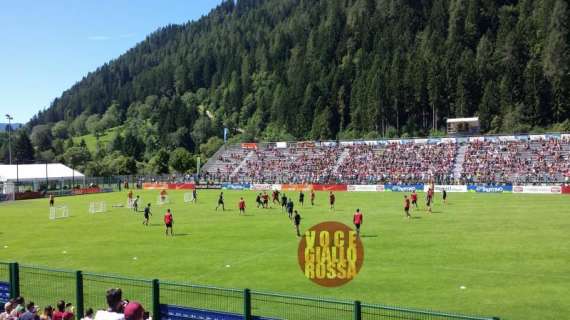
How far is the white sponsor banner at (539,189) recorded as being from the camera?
5612cm

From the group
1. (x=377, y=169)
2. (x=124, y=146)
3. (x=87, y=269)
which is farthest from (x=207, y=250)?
(x=124, y=146)

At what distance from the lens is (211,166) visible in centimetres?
9000

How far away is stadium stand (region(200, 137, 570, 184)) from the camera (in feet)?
214

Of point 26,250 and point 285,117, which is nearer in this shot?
point 26,250

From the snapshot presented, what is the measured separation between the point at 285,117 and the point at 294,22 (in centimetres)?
6624

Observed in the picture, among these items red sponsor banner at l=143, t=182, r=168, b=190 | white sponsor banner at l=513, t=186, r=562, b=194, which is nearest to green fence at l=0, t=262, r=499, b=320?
white sponsor banner at l=513, t=186, r=562, b=194

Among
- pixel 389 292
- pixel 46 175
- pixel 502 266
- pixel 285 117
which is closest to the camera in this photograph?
pixel 389 292

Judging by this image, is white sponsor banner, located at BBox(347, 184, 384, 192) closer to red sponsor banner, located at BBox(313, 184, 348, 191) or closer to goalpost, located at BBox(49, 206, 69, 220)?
red sponsor banner, located at BBox(313, 184, 348, 191)

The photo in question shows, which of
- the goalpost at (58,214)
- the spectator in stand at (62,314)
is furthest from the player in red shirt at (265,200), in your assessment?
the spectator in stand at (62,314)

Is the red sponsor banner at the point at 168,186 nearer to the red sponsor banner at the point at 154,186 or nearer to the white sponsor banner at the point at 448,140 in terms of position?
the red sponsor banner at the point at 154,186

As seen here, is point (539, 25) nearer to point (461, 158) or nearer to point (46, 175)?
point (461, 158)

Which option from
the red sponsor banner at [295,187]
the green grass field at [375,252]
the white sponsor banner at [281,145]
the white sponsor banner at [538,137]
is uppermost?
the white sponsor banner at [281,145]

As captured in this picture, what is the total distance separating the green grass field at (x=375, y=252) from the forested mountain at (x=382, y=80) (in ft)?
231

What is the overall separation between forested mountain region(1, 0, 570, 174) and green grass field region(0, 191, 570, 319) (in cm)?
7033
